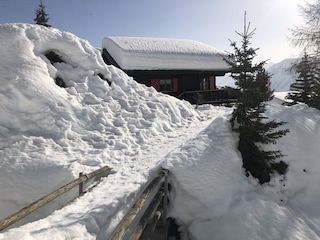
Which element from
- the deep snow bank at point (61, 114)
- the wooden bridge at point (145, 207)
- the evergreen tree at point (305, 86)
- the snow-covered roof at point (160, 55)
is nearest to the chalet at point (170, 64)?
the snow-covered roof at point (160, 55)

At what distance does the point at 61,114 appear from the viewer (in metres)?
8.04

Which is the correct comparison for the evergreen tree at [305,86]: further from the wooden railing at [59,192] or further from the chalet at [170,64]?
the wooden railing at [59,192]

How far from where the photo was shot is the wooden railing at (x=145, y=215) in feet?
10.5

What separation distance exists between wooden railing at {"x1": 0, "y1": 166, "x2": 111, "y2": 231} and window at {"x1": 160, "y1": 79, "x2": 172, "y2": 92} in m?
14.8

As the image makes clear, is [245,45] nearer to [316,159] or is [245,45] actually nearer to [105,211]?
[316,159]

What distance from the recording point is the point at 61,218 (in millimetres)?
3900

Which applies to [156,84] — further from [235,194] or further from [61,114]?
[235,194]

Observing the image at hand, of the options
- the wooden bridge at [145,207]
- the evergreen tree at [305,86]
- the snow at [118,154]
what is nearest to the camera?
the wooden bridge at [145,207]

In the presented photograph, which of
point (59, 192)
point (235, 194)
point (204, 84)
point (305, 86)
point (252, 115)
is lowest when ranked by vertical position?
point (235, 194)

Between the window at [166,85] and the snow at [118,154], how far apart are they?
9.49 m

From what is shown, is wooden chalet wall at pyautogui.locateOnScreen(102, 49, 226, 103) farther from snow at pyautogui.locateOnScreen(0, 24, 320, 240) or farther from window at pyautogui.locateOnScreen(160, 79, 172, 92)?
snow at pyautogui.locateOnScreen(0, 24, 320, 240)

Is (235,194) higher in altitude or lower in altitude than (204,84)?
lower

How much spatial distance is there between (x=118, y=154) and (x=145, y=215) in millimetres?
3501

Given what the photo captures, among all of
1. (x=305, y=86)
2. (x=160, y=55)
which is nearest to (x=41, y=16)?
(x=160, y=55)
